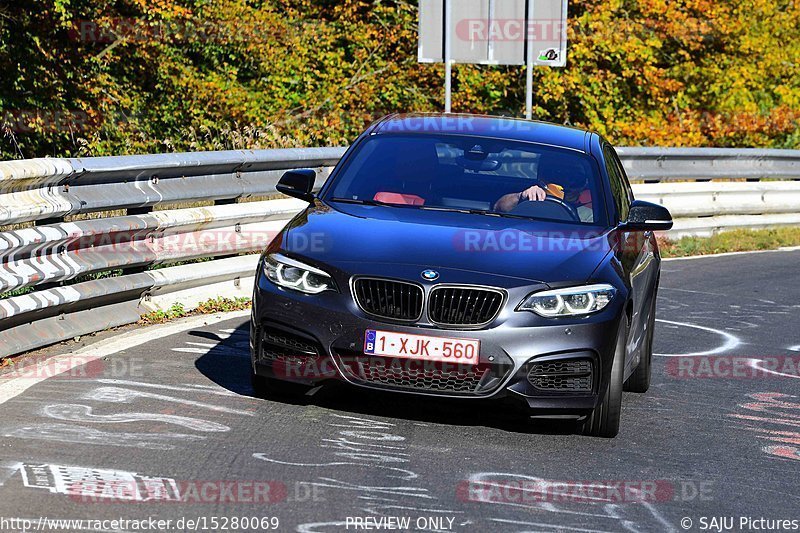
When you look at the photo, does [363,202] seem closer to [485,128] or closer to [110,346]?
[485,128]

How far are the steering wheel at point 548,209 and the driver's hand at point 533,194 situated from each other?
15 mm

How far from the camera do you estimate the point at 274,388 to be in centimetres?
701

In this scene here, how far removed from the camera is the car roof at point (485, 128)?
26.9 feet

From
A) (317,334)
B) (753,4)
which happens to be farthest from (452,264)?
(753,4)

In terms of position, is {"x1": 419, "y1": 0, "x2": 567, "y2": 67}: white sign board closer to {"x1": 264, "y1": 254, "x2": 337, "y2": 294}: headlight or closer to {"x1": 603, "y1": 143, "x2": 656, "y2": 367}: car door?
{"x1": 603, "y1": 143, "x2": 656, "y2": 367}: car door

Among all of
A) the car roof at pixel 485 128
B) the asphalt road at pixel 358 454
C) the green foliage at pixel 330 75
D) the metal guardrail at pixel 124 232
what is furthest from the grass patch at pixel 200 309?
the green foliage at pixel 330 75

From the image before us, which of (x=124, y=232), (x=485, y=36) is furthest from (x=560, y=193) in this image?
(x=485, y=36)

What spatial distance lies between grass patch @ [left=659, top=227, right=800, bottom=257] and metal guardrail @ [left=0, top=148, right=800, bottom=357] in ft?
18.9

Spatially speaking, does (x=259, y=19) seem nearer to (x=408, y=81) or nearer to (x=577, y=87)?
(x=408, y=81)

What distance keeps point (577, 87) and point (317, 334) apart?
22.4 meters

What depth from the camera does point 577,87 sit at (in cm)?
2825

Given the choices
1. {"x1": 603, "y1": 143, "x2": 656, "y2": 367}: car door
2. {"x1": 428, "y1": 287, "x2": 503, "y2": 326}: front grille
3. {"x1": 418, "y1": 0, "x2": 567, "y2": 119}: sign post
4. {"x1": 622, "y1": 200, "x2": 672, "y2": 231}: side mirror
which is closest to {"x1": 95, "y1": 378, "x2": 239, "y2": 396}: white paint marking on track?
{"x1": 428, "y1": 287, "x2": 503, "y2": 326}: front grille

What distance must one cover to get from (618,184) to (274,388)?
2583 millimetres

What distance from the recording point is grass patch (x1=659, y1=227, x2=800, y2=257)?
53.9 ft
